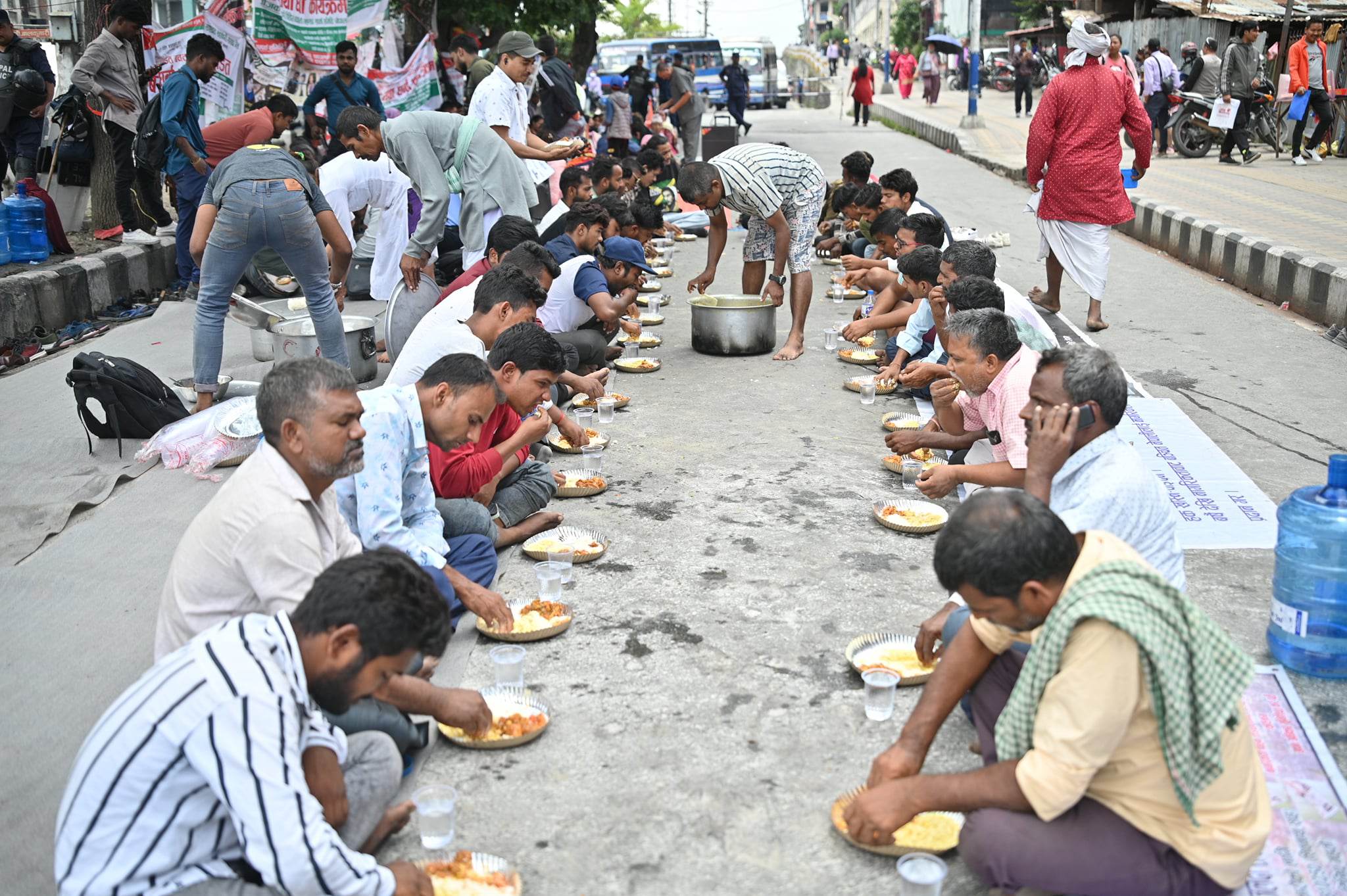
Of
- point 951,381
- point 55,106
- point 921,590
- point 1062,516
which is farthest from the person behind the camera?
point 55,106

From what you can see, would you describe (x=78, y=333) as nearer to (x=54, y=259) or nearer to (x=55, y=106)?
(x=54, y=259)

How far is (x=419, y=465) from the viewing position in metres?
3.76

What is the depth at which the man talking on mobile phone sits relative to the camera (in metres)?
2.98

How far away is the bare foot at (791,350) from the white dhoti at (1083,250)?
77.9 inches

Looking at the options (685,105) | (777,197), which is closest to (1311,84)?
(685,105)

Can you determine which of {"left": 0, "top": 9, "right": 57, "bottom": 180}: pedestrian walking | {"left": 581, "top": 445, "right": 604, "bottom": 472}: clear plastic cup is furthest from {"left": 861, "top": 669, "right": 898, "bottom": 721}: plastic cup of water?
{"left": 0, "top": 9, "right": 57, "bottom": 180}: pedestrian walking

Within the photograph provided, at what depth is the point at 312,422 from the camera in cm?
286

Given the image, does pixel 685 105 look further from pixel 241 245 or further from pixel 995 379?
pixel 995 379

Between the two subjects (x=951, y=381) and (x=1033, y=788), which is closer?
(x=1033, y=788)

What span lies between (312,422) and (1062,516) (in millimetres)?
1961

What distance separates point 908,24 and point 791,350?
6569 cm

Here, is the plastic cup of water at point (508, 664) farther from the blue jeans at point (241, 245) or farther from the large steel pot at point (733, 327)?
the large steel pot at point (733, 327)

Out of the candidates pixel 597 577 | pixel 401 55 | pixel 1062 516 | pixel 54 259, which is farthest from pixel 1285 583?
pixel 401 55

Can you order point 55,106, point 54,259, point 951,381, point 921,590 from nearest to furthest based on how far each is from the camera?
point 921,590, point 951,381, point 54,259, point 55,106
